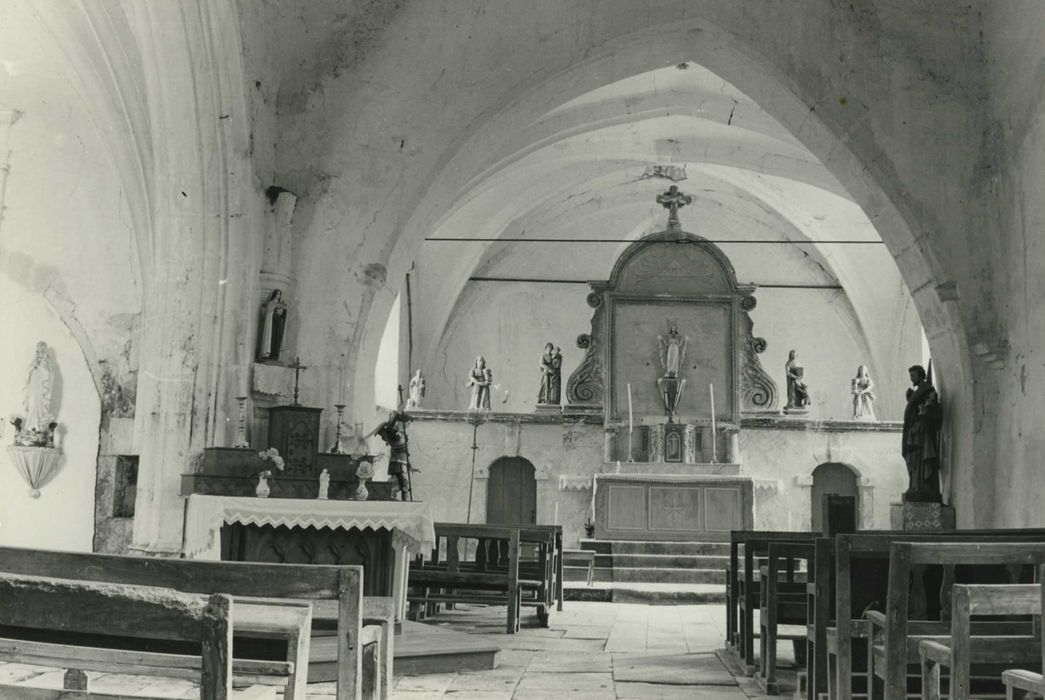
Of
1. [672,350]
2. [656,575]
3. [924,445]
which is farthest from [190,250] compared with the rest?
[672,350]

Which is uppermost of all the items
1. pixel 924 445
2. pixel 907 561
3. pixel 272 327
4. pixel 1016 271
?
pixel 1016 271

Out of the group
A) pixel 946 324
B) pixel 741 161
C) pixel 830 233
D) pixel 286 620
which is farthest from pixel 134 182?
pixel 830 233

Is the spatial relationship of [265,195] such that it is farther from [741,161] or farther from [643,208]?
[643,208]

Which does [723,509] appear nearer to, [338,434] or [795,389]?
[795,389]

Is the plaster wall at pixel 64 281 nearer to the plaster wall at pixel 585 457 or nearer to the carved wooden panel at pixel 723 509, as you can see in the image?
the plaster wall at pixel 585 457

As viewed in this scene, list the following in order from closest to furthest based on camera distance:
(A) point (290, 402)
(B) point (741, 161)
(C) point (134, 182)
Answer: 1. (A) point (290, 402)
2. (C) point (134, 182)
3. (B) point (741, 161)

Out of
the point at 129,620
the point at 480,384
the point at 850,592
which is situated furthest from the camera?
the point at 480,384

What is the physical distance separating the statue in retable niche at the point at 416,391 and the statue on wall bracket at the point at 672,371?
3580mm

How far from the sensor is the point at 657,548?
1423 cm

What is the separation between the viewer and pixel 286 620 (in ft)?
10.5

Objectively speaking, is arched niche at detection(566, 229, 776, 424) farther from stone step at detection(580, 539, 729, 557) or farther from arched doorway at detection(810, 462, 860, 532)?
stone step at detection(580, 539, 729, 557)

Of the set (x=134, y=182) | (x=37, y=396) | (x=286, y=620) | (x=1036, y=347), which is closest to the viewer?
(x=286, y=620)

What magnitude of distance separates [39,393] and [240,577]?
870 centimetres

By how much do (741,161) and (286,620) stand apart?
13518 mm
